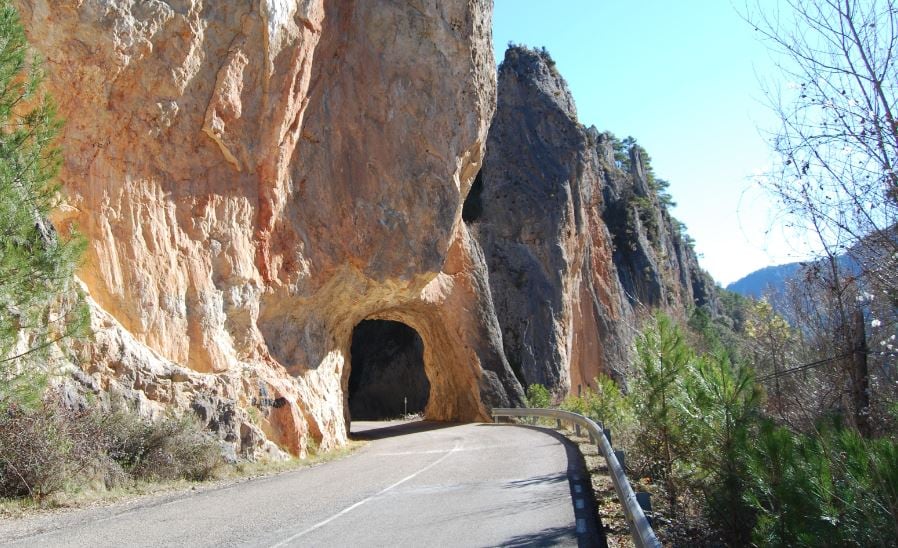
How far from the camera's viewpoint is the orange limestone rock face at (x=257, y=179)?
1362 cm

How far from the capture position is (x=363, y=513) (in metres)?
8.89

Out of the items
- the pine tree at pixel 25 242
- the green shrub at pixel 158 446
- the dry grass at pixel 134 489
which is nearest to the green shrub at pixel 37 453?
the dry grass at pixel 134 489

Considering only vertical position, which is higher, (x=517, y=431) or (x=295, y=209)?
(x=295, y=209)

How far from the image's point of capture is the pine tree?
9391mm

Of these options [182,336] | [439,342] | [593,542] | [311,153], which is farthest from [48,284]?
[439,342]

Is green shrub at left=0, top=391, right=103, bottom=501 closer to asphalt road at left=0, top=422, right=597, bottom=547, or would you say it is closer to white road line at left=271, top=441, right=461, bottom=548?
asphalt road at left=0, top=422, right=597, bottom=547

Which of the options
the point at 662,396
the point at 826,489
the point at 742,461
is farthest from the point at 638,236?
the point at 826,489

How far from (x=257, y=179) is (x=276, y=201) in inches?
34.9

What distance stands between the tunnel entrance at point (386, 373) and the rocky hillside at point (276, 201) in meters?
9.76

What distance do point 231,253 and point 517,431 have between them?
1100 cm

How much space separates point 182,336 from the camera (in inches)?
591

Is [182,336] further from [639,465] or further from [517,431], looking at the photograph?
[517,431]

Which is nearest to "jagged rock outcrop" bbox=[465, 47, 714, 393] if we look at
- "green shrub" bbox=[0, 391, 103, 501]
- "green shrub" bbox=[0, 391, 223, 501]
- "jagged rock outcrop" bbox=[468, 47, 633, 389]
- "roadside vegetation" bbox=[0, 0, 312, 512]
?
"jagged rock outcrop" bbox=[468, 47, 633, 389]

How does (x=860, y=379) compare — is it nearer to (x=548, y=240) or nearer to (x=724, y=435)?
(x=724, y=435)
